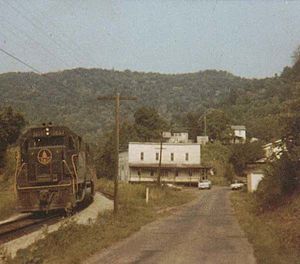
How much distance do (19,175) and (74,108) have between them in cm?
10731

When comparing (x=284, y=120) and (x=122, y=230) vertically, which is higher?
(x=284, y=120)

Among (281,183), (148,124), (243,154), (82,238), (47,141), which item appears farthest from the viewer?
(148,124)

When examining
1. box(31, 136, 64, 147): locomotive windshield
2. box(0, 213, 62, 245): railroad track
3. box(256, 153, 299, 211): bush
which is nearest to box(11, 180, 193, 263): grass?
box(0, 213, 62, 245): railroad track

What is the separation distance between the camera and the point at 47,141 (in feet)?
86.4

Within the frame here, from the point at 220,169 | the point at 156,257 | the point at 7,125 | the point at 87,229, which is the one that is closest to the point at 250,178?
the point at 7,125

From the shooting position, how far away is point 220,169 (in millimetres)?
109688

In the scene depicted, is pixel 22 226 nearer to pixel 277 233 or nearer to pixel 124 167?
→ pixel 277 233

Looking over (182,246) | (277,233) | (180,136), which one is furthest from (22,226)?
(180,136)

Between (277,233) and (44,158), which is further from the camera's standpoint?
(44,158)

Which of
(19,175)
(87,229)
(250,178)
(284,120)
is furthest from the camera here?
(250,178)

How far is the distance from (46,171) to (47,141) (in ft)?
5.08

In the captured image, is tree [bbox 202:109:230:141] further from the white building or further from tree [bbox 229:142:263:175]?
tree [bbox 229:142:263:175]

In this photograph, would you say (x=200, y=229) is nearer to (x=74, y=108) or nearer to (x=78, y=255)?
(x=78, y=255)

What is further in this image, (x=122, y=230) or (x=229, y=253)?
(x=122, y=230)
